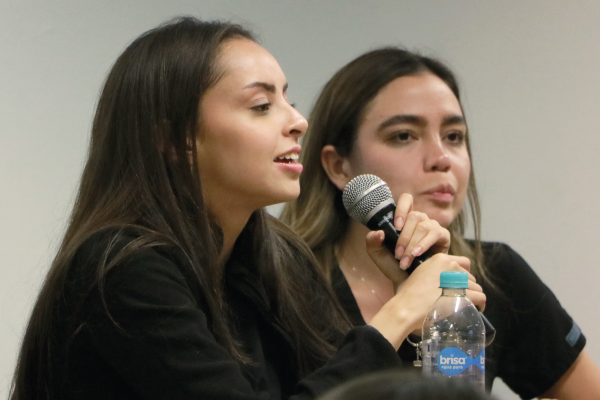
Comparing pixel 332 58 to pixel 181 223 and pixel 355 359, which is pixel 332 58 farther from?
pixel 355 359

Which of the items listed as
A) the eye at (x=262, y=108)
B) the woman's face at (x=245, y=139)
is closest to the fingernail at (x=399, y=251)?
the woman's face at (x=245, y=139)

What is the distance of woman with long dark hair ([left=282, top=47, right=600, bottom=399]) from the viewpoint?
1696 millimetres

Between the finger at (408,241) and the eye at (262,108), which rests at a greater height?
the eye at (262,108)

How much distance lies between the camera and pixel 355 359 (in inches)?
42.0

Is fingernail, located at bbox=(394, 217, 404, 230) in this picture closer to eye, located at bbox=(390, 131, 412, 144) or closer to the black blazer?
the black blazer

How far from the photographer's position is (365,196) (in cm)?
133

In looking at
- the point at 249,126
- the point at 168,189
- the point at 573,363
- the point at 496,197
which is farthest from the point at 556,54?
the point at 168,189

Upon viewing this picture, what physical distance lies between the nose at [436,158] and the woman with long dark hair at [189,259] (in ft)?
1.38

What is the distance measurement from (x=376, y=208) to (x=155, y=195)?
42 cm

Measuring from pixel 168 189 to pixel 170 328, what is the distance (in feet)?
0.91

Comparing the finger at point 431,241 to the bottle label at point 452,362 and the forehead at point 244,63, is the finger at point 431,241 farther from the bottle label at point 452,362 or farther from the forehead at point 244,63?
the forehead at point 244,63

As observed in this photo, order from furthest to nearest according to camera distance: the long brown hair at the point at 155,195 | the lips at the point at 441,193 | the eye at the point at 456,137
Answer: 1. the eye at the point at 456,137
2. the lips at the point at 441,193
3. the long brown hair at the point at 155,195

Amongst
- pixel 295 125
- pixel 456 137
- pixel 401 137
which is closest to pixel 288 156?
pixel 295 125

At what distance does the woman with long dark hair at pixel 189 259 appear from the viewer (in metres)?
1.02
